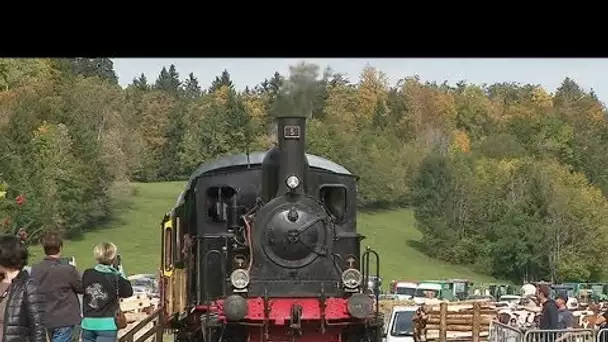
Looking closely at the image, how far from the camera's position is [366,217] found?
4053 inches

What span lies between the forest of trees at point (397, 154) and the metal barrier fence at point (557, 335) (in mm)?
53703

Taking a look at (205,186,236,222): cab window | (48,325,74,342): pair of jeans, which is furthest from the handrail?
(48,325,74,342): pair of jeans

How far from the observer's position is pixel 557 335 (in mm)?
16281

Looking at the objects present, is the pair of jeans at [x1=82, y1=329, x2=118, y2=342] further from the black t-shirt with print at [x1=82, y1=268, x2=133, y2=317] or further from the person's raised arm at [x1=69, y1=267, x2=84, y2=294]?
the person's raised arm at [x1=69, y1=267, x2=84, y2=294]

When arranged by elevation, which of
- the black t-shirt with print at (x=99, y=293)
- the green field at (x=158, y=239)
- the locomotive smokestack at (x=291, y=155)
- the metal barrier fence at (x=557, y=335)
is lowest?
the green field at (x=158, y=239)

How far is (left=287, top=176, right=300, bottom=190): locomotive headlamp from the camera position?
14.5m

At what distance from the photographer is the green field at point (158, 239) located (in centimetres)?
8650

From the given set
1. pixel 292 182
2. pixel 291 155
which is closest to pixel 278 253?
pixel 292 182

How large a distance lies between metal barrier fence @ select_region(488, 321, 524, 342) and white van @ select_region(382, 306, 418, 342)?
3.97 m

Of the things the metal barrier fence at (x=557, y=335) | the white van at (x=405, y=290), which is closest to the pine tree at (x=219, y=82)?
the white van at (x=405, y=290)

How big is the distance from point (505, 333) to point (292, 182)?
18.1ft

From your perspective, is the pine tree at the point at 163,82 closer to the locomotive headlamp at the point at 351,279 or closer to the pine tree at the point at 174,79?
the pine tree at the point at 174,79
